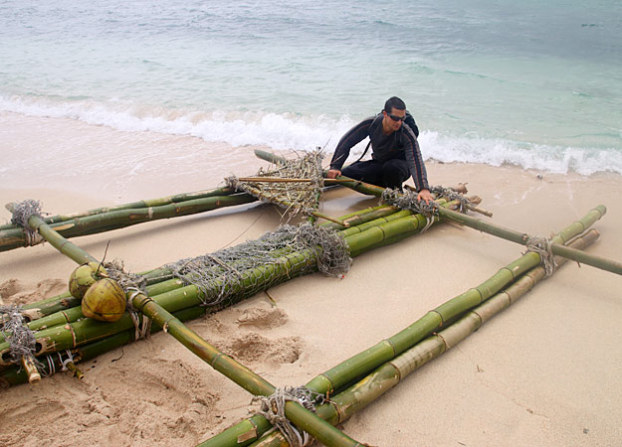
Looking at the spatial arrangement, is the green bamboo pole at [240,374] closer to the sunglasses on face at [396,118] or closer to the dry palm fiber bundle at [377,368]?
the dry palm fiber bundle at [377,368]

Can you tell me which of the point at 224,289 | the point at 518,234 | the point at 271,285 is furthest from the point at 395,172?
the point at 224,289

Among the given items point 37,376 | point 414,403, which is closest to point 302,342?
point 414,403

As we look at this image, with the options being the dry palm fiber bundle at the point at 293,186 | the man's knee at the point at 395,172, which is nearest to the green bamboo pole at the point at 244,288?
the dry palm fiber bundle at the point at 293,186

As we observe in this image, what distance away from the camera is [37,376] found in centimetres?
184

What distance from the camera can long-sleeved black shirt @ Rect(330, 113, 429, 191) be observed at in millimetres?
3994

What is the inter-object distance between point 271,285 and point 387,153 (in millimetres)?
1887

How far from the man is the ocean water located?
5.83ft

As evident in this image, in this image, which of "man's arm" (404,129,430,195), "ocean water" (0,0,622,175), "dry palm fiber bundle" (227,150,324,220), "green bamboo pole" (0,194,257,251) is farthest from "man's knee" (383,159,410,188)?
"ocean water" (0,0,622,175)

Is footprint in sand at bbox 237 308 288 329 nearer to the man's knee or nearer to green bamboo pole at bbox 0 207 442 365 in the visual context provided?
green bamboo pole at bbox 0 207 442 365

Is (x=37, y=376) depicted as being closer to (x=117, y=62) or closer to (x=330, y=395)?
(x=330, y=395)

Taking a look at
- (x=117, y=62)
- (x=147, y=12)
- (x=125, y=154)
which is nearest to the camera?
(x=125, y=154)

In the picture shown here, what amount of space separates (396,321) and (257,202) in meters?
1.91

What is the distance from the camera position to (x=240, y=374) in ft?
6.29

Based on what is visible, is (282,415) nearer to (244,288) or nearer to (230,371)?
(230,371)
